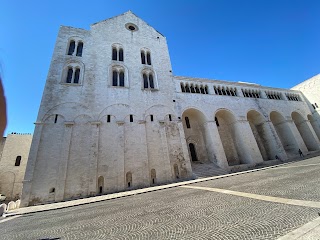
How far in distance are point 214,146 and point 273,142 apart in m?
9.91

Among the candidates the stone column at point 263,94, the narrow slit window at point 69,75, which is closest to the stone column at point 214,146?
the stone column at point 263,94

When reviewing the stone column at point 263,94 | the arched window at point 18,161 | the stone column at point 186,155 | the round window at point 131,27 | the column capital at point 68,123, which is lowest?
the stone column at point 186,155

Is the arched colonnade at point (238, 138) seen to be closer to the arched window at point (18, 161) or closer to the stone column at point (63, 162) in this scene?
the stone column at point (63, 162)

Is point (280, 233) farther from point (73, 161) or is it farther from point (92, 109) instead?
point (92, 109)

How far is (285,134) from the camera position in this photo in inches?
909

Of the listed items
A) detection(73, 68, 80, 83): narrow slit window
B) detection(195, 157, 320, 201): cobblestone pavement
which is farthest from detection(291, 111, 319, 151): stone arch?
detection(73, 68, 80, 83): narrow slit window

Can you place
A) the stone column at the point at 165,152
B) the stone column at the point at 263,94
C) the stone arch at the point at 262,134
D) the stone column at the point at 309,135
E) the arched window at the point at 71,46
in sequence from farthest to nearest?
the stone column at the point at 263,94 → the stone column at the point at 309,135 → the stone arch at the point at 262,134 → the arched window at the point at 71,46 → the stone column at the point at 165,152

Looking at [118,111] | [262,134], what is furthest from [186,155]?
[262,134]

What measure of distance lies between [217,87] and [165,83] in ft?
26.6

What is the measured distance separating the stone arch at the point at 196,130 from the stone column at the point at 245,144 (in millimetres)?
4547

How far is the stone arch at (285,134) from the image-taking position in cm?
2158

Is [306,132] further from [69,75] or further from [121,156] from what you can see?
[69,75]

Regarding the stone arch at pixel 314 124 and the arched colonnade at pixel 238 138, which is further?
the stone arch at pixel 314 124

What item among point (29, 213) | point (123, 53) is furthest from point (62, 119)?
point (123, 53)
